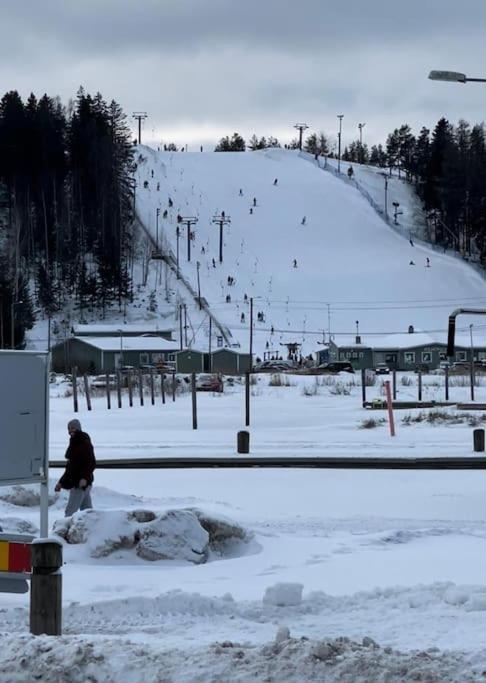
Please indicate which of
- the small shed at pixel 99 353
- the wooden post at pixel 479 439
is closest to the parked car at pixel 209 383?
the small shed at pixel 99 353

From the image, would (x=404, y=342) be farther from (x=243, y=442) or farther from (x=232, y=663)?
(x=232, y=663)

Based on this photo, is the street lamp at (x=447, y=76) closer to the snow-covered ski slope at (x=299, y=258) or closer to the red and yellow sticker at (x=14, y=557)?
the red and yellow sticker at (x=14, y=557)

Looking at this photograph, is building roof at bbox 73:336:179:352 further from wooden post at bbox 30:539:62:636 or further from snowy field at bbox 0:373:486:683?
wooden post at bbox 30:539:62:636

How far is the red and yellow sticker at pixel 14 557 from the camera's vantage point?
769cm

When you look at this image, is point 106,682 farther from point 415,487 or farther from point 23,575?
point 415,487

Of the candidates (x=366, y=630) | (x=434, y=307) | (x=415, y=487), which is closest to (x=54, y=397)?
(x=415, y=487)

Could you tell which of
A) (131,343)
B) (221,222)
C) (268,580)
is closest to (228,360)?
(131,343)

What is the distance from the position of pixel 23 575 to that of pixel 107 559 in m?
3.80

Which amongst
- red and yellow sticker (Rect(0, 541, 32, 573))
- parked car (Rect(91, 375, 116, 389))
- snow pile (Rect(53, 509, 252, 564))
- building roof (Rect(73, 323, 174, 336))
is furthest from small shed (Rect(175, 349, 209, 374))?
red and yellow sticker (Rect(0, 541, 32, 573))

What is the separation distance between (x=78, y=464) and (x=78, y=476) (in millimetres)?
171

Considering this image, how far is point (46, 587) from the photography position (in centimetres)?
746

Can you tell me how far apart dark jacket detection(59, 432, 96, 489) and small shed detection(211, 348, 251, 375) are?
250 feet

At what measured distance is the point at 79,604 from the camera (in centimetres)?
948

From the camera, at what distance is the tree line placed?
106562 millimetres
